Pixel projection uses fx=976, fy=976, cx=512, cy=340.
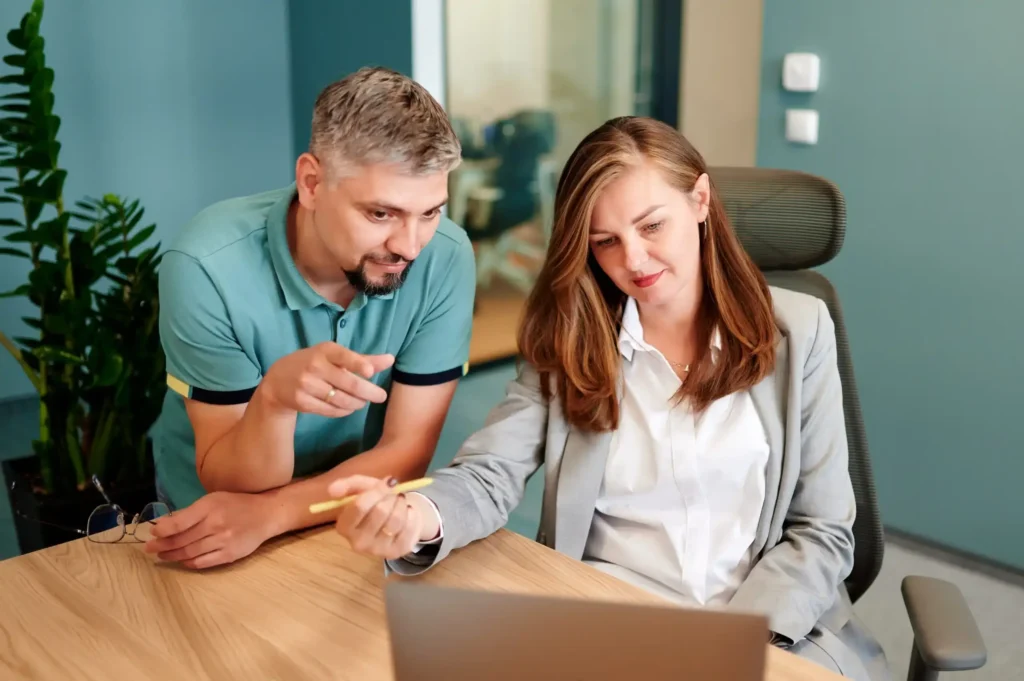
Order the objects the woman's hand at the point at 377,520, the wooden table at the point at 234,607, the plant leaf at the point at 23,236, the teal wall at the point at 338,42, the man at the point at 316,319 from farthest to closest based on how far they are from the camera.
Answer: the teal wall at the point at 338,42 < the plant leaf at the point at 23,236 < the man at the point at 316,319 < the woman's hand at the point at 377,520 < the wooden table at the point at 234,607

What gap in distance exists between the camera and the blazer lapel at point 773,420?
54.6 inches

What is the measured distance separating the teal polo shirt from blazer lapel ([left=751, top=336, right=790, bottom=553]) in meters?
0.50

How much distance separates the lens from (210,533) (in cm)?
125

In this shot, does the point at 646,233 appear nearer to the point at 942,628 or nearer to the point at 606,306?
the point at 606,306

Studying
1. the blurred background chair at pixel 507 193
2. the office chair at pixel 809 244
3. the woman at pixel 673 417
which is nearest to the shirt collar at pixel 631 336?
the woman at pixel 673 417

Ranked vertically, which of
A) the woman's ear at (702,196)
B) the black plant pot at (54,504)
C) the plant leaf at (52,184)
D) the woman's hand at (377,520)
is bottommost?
the black plant pot at (54,504)

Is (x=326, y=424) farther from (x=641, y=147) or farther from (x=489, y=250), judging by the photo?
(x=489, y=250)

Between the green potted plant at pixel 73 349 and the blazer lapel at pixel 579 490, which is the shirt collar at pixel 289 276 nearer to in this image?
the blazer lapel at pixel 579 490

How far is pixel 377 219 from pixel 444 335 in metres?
0.25

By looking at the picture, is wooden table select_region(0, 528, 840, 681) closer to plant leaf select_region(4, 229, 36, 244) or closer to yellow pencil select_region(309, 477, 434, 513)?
yellow pencil select_region(309, 477, 434, 513)

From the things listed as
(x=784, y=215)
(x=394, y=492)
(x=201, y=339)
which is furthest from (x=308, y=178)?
(x=784, y=215)

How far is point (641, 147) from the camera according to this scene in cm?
142

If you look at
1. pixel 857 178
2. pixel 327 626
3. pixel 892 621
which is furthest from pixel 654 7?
pixel 327 626

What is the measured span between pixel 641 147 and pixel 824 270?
1557mm
